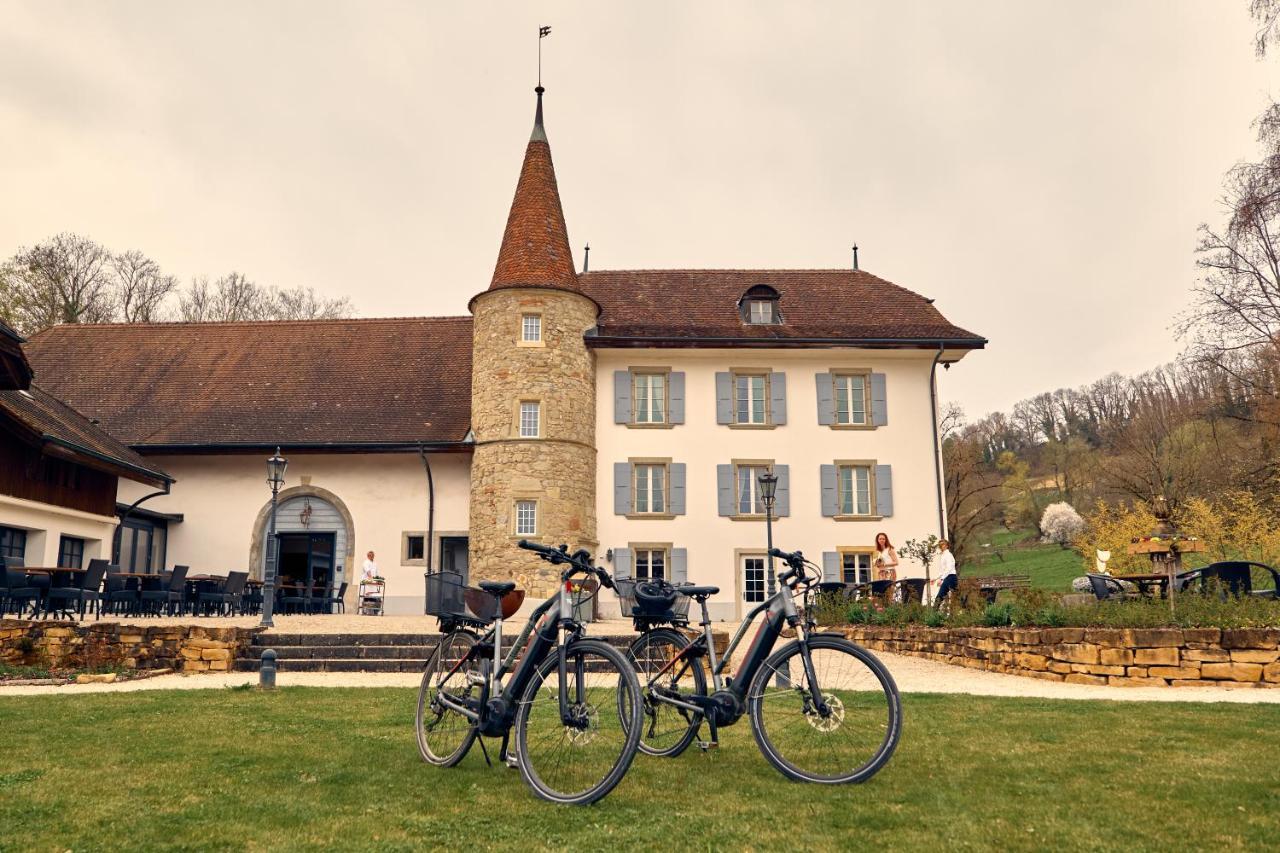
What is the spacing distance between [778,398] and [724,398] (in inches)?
52.5

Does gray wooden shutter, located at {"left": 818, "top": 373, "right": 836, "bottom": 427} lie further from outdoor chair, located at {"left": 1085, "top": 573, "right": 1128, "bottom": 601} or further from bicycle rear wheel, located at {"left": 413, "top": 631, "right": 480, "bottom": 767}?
bicycle rear wheel, located at {"left": 413, "top": 631, "right": 480, "bottom": 767}

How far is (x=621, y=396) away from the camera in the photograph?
82.0 ft

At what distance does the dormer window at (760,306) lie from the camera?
85.8 feet

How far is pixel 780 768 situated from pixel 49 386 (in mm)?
27114

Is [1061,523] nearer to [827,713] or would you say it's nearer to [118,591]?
[118,591]

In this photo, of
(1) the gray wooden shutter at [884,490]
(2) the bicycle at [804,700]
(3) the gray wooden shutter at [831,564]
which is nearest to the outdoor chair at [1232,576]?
(2) the bicycle at [804,700]

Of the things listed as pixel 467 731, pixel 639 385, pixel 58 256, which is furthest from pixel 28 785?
pixel 58 256

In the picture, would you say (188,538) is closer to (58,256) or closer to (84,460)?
(84,460)

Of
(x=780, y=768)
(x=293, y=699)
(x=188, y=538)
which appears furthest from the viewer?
(x=188, y=538)

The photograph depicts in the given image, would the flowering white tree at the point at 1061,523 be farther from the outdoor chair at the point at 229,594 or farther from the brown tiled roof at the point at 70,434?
the brown tiled roof at the point at 70,434

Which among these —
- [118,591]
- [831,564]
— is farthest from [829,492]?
[118,591]

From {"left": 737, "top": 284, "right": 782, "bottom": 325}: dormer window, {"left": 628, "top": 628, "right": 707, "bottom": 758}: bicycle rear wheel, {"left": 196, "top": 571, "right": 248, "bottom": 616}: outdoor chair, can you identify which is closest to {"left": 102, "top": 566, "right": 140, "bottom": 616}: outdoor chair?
{"left": 196, "top": 571, "right": 248, "bottom": 616}: outdoor chair

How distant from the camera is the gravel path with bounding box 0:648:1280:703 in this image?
32.3 feet

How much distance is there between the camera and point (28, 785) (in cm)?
526
